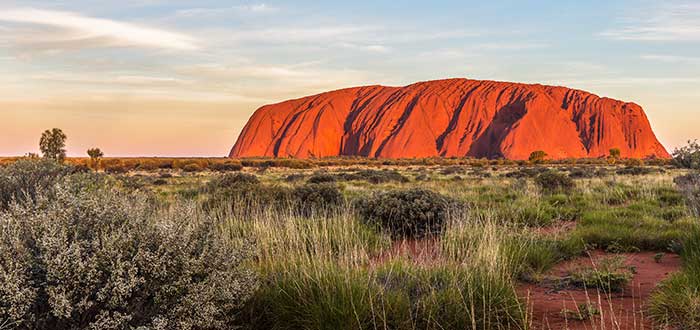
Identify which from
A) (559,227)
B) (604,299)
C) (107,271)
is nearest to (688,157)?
(559,227)

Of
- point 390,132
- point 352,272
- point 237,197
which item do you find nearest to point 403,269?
point 352,272

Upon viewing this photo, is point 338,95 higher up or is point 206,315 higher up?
point 338,95

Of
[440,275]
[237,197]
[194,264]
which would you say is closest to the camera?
[194,264]

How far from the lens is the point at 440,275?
549 cm

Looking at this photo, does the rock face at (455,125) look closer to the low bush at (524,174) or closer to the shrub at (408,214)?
the low bush at (524,174)

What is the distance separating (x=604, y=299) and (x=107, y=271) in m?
4.89

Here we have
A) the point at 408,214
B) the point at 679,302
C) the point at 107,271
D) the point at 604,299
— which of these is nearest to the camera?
the point at 107,271

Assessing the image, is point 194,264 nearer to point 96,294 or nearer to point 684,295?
point 96,294

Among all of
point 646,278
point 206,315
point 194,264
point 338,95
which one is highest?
point 338,95

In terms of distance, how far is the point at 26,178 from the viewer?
9.23 m

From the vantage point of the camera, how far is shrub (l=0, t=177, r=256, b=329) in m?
3.46

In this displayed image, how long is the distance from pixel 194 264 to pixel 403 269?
243cm

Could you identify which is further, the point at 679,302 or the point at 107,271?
the point at 679,302

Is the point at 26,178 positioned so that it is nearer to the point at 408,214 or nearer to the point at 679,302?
the point at 408,214
